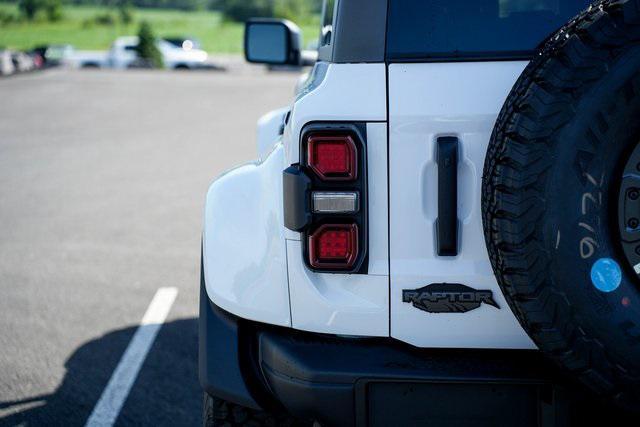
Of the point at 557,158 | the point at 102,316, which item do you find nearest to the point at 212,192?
the point at 557,158

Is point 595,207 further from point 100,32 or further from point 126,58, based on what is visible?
point 100,32

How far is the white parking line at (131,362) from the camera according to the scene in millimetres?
3686

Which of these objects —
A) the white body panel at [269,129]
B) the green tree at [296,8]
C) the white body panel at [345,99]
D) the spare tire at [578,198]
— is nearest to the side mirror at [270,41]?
the white body panel at [269,129]

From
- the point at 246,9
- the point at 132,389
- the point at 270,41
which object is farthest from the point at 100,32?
the point at 132,389

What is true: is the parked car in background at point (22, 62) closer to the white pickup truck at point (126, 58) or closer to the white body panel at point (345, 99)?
the white pickup truck at point (126, 58)

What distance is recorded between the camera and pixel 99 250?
20.9ft

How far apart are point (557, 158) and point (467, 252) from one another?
1.41ft

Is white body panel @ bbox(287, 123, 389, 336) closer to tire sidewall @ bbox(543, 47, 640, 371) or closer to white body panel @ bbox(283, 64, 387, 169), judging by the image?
white body panel @ bbox(283, 64, 387, 169)

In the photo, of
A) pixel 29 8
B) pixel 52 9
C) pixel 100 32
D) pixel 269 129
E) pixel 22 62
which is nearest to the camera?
pixel 269 129

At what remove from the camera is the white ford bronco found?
1933 mm

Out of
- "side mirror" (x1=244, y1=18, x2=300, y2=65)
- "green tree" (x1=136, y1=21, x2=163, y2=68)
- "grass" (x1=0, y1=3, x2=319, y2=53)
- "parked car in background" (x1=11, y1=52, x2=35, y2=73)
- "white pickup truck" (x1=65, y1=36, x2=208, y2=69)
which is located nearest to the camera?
"side mirror" (x1=244, y1=18, x2=300, y2=65)

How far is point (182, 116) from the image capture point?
15578mm

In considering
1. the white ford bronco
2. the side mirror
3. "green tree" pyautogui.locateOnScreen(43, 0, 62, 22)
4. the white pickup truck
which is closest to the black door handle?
the white ford bronco

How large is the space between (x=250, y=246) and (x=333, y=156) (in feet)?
1.42
